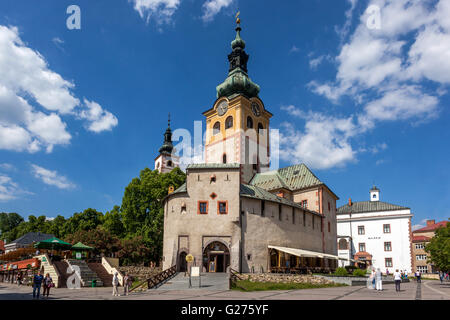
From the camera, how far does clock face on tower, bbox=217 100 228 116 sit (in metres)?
56.0

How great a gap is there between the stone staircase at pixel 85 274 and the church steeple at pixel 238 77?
3328cm

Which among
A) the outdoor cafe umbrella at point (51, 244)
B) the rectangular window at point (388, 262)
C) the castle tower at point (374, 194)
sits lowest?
the rectangular window at point (388, 262)

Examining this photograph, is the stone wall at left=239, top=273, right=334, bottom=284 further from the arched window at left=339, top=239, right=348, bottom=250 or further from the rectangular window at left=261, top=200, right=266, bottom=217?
the arched window at left=339, top=239, right=348, bottom=250

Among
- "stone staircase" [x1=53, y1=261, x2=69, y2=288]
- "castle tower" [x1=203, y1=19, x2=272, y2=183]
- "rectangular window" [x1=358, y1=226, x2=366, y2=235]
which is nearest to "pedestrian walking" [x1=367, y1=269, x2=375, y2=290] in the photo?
"stone staircase" [x1=53, y1=261, x2=69, y2=288]

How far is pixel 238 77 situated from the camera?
56531 millimetres

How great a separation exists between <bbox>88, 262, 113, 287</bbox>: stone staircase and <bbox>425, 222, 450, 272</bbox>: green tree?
27624mm

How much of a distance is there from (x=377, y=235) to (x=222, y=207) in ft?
123

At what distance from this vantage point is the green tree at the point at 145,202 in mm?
46062

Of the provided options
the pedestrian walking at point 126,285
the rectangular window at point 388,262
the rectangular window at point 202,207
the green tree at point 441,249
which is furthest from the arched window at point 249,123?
the pedestrian walking at point 126,285

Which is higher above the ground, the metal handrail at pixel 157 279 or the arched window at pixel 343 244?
the arched window at pixel 343 244

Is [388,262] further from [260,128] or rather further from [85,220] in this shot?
[85,220]

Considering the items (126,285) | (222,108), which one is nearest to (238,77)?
(222,108)

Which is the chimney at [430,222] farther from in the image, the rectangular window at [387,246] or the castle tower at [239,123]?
the castle tower at [239,123]
